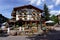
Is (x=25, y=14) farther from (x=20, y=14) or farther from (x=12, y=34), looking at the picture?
(x=12, y=34)

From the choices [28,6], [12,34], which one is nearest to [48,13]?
[28,6]

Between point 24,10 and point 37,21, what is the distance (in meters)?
5.06

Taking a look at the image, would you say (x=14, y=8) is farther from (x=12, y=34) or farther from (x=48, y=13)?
(x=48, y=13)

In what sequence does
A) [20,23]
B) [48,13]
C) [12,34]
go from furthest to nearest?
[48,13]
[20,23]
[12,34]

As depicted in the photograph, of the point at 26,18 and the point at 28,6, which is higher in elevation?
the point at 28,6

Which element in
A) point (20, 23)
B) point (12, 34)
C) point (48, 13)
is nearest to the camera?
point (12, 34)

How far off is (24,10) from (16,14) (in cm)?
250

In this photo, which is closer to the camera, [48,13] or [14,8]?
[14,8]

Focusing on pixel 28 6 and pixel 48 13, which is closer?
pixel 28 6

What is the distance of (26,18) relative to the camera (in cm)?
4494

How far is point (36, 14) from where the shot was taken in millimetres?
44594

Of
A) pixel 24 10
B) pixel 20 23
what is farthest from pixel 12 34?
pixel 24 10

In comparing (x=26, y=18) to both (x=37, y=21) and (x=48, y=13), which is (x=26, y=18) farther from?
→ (x=48, y=13)

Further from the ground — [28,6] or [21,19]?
[28,6]
